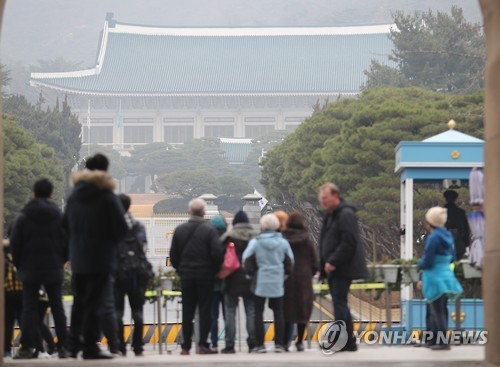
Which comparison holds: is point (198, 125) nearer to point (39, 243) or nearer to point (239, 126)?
point (239, 126)

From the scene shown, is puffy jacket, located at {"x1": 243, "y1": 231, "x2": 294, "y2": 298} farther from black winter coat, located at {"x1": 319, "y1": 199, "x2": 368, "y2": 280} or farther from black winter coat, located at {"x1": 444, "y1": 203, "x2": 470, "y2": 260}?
black winter coat, located at {"x1": 444, "y1": 203, "x2": 470, "y2": 260}

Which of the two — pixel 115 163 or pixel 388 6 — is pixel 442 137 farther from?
pixel 388 6

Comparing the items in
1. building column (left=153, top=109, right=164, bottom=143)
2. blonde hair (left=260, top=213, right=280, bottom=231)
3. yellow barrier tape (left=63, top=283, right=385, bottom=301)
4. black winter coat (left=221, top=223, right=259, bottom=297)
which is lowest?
yellow barrier tape (left=63, top=283, right=385, bottom=301)

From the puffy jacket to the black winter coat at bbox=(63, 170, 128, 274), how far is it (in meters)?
1.96

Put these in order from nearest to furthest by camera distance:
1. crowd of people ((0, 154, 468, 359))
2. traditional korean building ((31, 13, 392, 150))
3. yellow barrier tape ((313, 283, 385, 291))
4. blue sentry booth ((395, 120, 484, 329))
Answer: crowd of people ((0, 154, 468, 359))
yellow barrier tape ((313, 283, 385, 291))
blue sentry booth ((395, 120, 484, 329))
traditional korean building ((31, 13, 392, 150))

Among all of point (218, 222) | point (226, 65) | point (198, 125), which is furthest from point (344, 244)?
point (226, 65)

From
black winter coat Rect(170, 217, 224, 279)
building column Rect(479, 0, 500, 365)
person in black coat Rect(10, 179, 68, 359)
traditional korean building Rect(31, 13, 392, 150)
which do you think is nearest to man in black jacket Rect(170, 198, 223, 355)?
black winter coat Rect(170, 217, 224, 279)

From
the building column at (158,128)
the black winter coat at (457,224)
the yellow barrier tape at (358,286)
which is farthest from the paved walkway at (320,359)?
the building column at (158,128)

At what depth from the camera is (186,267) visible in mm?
11352

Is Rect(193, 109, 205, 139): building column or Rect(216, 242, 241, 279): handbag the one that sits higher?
Rect(193, 109, 205, 139): building column

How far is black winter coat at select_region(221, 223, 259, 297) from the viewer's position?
38.6 ft

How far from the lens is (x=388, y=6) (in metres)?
157

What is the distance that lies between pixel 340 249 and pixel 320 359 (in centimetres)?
123

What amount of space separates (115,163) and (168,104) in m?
8.42
